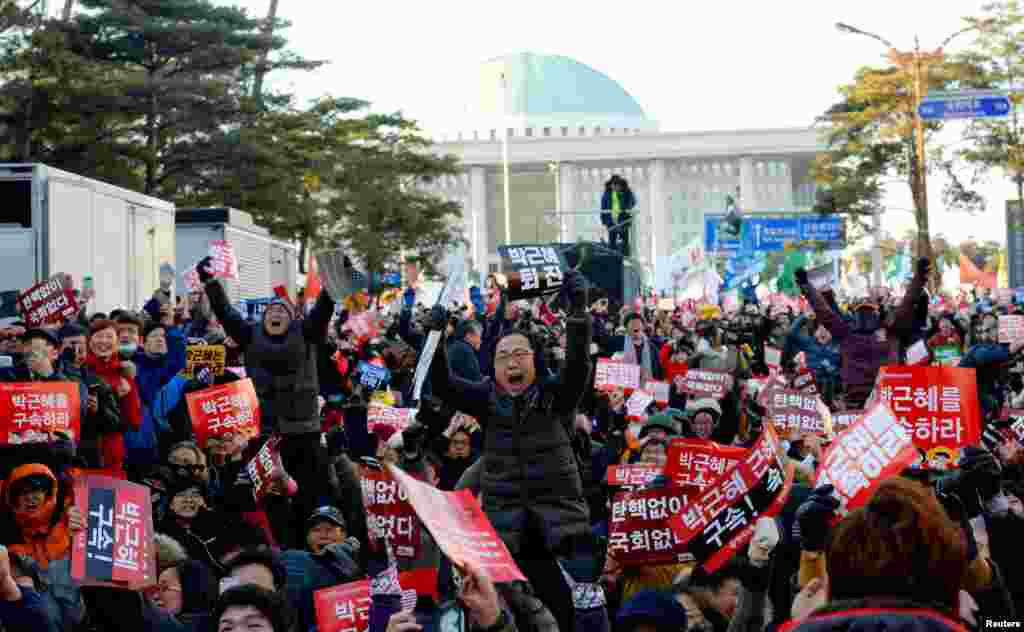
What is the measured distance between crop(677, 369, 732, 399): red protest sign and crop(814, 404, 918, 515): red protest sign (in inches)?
281

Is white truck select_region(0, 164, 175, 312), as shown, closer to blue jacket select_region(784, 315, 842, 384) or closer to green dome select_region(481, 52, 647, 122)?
blue jacket select_region(784, 315, 842, 384)

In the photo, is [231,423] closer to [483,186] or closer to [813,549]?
[813,549]

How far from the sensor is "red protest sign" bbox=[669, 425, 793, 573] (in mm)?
5445

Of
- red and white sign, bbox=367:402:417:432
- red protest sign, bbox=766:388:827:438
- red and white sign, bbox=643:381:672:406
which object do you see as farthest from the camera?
red and white sign, bbox=643:381:672:406

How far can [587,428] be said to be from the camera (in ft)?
31.9

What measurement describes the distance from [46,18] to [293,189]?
752 centimetres

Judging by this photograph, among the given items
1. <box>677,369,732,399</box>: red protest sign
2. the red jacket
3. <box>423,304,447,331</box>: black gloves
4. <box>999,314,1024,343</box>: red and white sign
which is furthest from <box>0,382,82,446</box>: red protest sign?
<box>999,314,1024,343</box>: red and white sign

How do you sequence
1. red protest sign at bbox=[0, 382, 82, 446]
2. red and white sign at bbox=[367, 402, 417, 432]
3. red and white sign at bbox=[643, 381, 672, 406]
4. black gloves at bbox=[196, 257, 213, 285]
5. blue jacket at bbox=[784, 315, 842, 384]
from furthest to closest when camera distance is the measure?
blue jacket at bbox=[784, 315, 842, 384]
red and white sign at bbox=[643, 381, 672, 406]
black gloves at bbox=[196, 257, 213, 285]
red and white sign at bbox=[367, 402, 417, 432]
red protest sign at bbox=[0, 382, 82, 446]

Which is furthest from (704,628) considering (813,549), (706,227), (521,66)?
(521,66)

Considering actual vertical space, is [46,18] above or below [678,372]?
above

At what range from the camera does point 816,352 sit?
16.7m

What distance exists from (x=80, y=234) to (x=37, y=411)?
9.19 meters

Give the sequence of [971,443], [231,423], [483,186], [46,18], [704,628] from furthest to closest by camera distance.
→ [483,186]
[46,18]
[231,423]
[971,443]
[704,628]

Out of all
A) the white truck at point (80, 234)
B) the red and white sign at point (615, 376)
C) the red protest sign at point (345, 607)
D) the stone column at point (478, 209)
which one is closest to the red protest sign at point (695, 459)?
the red protest sign at point (345, 607)
